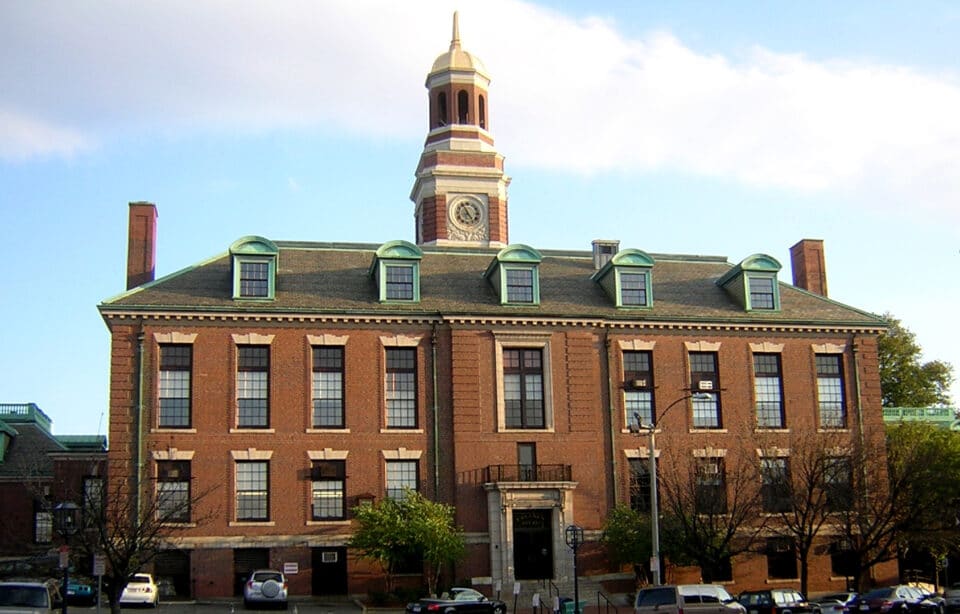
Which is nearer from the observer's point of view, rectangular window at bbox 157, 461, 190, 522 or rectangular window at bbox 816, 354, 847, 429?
rectangular window at bbox 157, 461, 190, 522

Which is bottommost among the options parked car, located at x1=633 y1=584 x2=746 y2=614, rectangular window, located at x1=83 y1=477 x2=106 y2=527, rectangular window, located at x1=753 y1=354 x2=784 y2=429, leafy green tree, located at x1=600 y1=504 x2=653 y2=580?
parked car, located at x1=633 y1=584 x2=746 y2=614

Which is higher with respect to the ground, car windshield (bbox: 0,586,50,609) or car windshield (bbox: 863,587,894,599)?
car windshield (bbox: 0,586,50,609)

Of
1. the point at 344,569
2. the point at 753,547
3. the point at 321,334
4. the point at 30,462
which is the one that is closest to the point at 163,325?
the point at 321,334

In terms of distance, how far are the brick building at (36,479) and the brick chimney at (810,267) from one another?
34912 millimetres

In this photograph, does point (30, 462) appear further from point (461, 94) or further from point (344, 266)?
point (461, 94)

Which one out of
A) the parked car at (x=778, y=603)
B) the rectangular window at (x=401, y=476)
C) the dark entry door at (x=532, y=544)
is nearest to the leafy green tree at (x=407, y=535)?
the rectangular window at (x=401, y=476)

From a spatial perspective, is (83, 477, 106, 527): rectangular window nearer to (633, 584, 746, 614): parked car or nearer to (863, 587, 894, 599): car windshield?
(633, 584, 746, 614): parked car

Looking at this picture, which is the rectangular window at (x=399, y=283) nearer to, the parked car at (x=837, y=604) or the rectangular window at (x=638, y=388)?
the rectangular window at (x=638, y=388)

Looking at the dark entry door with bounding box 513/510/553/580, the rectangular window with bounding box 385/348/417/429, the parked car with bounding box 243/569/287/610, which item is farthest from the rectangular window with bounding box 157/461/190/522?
the dark entry door with bounding box 513/510/553/580

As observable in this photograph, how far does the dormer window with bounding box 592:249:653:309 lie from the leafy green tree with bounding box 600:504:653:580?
31.3 ft

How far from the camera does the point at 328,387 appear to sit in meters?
52.3

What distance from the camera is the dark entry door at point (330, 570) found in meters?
50.3

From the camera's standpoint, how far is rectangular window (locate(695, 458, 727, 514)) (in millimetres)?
48781

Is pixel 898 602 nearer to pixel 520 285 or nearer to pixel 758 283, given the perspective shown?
pixel 758 283
